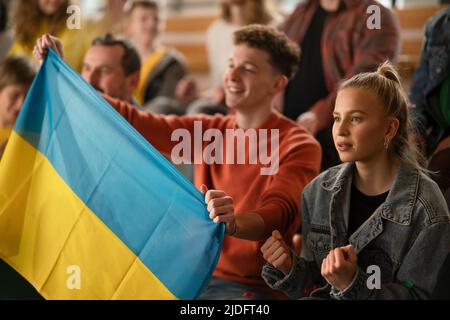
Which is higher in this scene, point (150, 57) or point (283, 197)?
point (150, 57)

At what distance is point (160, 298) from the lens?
1.25 meters

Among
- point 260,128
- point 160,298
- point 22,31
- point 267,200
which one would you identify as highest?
point 22,31

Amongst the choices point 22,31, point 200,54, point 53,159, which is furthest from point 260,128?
point 200,54

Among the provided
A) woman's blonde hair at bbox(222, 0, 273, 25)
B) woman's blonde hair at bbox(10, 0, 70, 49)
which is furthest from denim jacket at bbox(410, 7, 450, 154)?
woman's blonde hair at bbox(10, 0, 70, 49)

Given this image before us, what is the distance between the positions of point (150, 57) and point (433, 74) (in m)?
1.00

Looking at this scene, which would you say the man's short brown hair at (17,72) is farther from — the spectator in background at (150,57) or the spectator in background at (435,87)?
the spectator in background at (435,87)

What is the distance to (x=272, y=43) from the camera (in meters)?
1.43

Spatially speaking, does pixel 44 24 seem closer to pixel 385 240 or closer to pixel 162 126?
pixel 162 126

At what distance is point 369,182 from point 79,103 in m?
0.54

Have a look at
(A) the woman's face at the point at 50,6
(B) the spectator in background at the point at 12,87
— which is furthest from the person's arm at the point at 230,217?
(A) the woman's face at the point at 50,6

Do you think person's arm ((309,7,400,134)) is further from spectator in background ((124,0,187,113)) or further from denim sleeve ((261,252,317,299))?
spectator in background ((124,0,187,113))

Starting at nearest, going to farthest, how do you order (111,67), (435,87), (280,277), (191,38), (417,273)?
(417,273) < (280,277) < (435,87) < (111,67) < (191,38)

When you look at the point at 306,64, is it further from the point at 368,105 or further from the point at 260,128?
the point at 368,105

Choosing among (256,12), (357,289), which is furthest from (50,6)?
(357,289)
